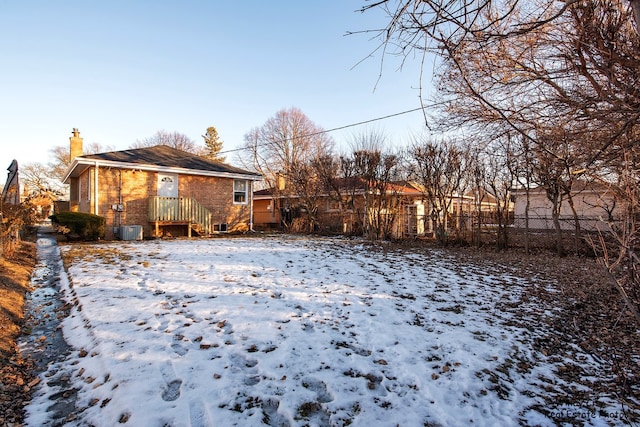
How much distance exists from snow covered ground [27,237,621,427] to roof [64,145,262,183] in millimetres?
8903

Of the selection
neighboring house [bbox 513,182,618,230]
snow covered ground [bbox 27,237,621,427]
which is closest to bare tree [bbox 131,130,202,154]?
neighboring house [bbox 513,182,618,230]

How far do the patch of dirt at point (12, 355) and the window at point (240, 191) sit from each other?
11.6m

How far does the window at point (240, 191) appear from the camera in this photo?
18.0 metres

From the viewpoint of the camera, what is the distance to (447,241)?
1321 centimetres

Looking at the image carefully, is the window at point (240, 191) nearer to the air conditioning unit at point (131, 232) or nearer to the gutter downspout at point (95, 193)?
the air conditioning unit at point (131, 232)

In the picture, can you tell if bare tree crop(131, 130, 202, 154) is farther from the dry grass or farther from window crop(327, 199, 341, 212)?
the dry grass

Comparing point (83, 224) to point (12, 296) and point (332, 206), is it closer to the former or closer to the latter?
point (12, 296)

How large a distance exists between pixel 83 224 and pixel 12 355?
10.3m

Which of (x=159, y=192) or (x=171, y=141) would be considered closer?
(x=159, y=192)

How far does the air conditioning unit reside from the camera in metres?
13.2

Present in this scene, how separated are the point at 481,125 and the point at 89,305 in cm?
632

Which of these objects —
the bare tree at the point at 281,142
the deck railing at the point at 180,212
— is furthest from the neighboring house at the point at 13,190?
the bare tree at the point at 281,142

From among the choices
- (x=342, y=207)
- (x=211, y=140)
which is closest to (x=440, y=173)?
(x=342, y=207)

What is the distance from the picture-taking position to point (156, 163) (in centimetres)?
1496
